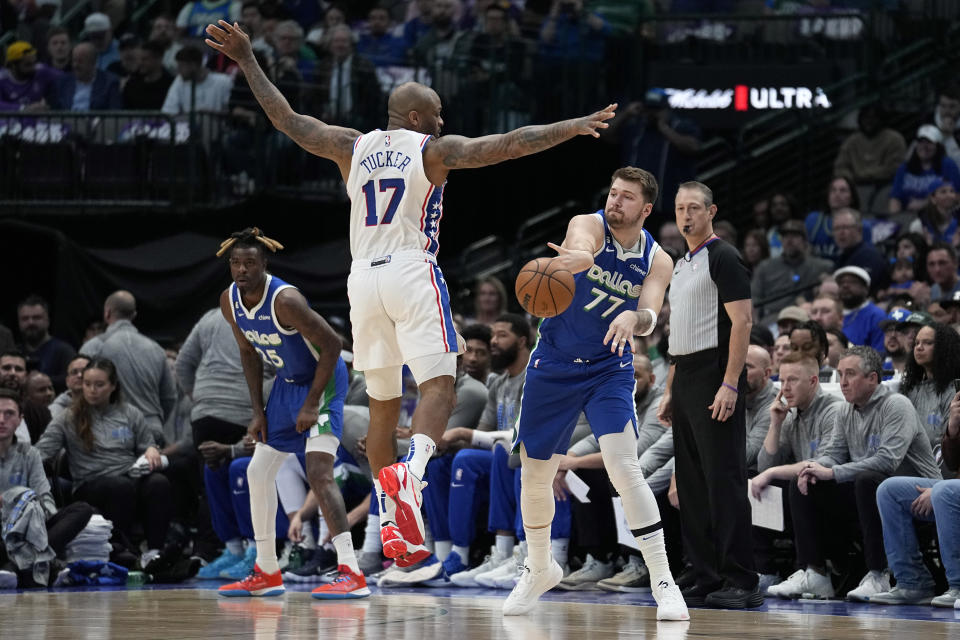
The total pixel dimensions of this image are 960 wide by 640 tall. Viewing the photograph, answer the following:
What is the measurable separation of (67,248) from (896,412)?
8.90m

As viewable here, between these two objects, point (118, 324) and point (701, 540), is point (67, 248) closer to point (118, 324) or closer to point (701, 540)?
point (118, 324)

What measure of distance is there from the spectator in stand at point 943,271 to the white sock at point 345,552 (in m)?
5.51

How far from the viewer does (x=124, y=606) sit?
7.80m

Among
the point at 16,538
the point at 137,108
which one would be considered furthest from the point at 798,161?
the point at 16,538

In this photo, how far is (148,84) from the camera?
1530 cm

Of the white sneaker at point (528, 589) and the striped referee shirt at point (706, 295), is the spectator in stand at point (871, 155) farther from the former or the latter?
the white sneaker at point (528, 589)

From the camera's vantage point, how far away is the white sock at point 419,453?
640cm

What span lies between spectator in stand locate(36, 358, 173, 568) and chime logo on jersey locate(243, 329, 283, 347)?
2619 millimetres

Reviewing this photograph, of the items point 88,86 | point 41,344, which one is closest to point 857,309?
point 41,344

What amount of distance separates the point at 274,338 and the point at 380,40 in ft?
27.9

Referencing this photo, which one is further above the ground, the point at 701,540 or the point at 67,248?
the point at 67,248

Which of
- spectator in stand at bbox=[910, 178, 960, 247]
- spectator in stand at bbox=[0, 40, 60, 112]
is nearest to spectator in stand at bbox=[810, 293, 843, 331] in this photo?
spectator in stand at bbox=[910, 178, 960, 247]

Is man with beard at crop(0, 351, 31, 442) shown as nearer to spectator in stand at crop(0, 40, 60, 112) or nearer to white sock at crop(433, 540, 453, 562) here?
white sock at crop(433, 540, 453, 562)

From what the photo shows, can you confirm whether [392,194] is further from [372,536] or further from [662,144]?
[662,144]
